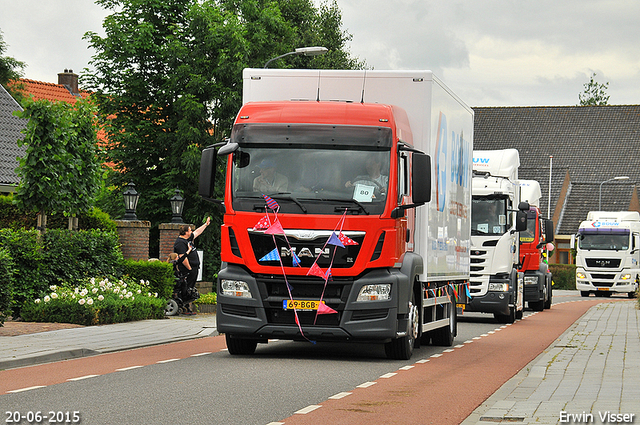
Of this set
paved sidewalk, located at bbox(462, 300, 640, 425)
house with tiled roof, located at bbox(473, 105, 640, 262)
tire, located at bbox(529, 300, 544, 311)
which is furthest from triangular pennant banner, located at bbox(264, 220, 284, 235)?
house with tiled roof, located at bbox(473, 105, 640, 262)

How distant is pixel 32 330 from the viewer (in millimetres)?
16156

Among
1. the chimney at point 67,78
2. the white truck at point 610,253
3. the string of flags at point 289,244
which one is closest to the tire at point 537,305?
the white truck at point 610,253

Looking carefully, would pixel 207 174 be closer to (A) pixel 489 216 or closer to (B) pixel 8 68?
(A) pixel 489 216

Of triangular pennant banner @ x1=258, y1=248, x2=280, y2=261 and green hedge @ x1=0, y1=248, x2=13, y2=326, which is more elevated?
triangular pennant banner @ x1=258, y1=248, x2=280, y2=261

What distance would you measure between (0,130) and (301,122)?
21502 millimetres

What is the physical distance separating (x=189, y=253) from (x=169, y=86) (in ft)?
54.8

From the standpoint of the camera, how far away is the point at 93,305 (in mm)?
18000

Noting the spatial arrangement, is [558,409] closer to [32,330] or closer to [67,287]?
[32,330]

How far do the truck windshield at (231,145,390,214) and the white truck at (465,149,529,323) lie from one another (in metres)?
11.3

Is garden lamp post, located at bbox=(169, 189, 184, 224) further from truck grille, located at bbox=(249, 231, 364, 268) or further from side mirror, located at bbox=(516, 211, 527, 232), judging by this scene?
truck grille, located at bbox=(249, 231, 364, 268)

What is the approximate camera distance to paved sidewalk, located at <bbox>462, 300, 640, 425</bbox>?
834 cm

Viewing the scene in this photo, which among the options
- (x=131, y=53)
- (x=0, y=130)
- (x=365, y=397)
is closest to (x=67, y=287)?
(x=365, y=397)

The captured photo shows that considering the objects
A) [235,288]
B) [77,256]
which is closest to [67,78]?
[77,256]

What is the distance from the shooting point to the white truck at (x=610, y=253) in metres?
48.9
